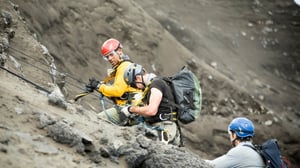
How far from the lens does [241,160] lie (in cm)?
593

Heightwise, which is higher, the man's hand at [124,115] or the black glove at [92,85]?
the black glove at [92,85]

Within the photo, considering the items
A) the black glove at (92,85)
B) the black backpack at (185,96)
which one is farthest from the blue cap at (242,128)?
the black glove at (92,85)

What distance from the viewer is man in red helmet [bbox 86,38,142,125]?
310 inches

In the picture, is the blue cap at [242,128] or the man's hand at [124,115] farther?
the man's hand at [124,115]

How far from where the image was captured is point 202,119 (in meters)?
17.3

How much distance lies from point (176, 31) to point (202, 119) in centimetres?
669

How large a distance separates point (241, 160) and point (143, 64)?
11298 mm

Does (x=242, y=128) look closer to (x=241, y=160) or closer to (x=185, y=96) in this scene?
(x=241, y=160)

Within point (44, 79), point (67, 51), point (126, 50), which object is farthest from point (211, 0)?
point (44, 79)

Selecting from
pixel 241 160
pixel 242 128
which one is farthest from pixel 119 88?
pixel 241 160

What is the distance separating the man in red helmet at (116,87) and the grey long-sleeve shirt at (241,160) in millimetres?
2165

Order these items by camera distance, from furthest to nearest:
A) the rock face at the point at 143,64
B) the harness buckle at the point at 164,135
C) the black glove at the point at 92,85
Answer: the black glove at the point at 92,85 < the harness buckle at the point at 164,135 < the rock face at the point at 143,64

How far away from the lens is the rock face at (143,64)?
A: 18.6 ft

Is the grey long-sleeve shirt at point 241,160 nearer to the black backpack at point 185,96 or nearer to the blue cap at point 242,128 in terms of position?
the blue cap at point 242,128
